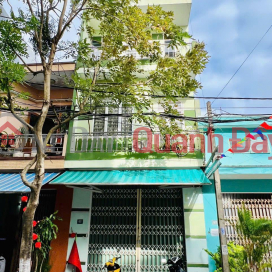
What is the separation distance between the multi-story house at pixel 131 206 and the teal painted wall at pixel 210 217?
0.44ft

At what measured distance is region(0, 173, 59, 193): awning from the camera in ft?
19.0

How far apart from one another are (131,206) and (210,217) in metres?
2.27

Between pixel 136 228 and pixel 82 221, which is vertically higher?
pixel 82 221

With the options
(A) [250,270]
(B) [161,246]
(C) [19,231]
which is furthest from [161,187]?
(C) [19,231]

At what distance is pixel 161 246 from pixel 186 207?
129 cm

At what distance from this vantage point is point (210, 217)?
659 centimetres

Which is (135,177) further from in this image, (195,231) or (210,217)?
(210,217)

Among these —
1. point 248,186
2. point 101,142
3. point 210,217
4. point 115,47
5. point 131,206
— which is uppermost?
point 115,47

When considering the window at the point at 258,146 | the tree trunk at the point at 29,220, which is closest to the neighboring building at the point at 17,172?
the tree trunk at the point at 29,220

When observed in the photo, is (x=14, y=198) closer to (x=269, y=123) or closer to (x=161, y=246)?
(x=161, y=246)

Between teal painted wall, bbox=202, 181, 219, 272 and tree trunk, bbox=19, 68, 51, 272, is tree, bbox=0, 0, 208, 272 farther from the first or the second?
teal painted wall, bbox=202, 181, 219, 272

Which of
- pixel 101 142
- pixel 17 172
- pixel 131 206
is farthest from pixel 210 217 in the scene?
pixel 17 172

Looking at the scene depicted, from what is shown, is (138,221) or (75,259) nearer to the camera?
(75,259)

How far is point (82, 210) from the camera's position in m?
7.01
